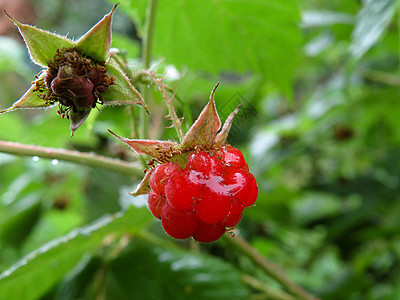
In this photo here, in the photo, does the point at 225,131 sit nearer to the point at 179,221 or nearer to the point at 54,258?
the point at 179,221

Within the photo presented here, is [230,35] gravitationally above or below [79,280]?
above

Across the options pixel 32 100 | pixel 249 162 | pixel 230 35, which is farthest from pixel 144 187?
pixel 249 162


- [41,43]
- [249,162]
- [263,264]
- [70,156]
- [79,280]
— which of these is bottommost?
[249,162]

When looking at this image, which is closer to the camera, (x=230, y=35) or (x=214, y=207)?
(x=214, y=207)

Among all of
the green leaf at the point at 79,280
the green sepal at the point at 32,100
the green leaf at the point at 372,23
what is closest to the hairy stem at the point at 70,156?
the green sepal at the point at 32,100

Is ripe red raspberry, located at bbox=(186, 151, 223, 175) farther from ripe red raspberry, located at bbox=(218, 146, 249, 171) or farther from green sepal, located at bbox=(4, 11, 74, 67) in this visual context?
green sepal, located at bbox=(4, 11, 74, 67)

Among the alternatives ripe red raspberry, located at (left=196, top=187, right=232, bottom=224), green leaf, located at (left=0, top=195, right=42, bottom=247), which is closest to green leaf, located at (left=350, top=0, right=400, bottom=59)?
ripe red raspberry, located at (left=196, top=187, right=232, bottom=224)

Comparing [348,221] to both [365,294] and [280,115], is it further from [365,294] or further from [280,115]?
[280,115]
